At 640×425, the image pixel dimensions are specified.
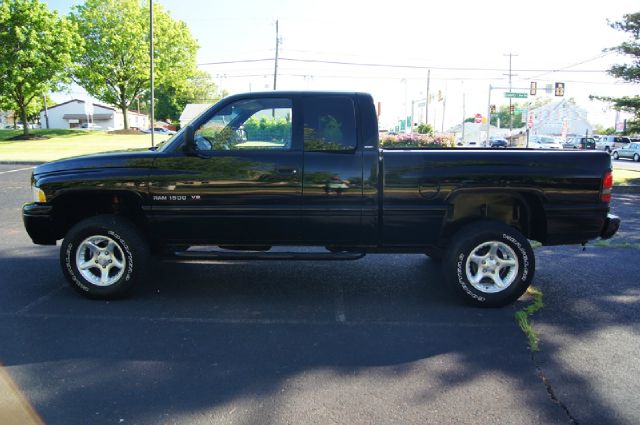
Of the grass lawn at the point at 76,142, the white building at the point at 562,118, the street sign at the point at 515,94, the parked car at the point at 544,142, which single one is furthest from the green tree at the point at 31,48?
the white building at the point at 562,118

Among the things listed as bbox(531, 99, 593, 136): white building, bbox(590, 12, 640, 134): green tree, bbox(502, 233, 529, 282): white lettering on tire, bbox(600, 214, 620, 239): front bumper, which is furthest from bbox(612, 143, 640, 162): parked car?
bbox(531, 99, 593, 136): white building

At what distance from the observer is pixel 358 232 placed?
16.2ft

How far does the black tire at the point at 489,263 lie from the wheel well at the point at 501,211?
6.2 inches

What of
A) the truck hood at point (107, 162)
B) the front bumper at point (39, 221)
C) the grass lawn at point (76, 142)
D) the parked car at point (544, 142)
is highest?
the parked car at point (544, 142)

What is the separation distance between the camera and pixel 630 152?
38.1 m

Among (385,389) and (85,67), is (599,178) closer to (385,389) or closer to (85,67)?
(385,389)

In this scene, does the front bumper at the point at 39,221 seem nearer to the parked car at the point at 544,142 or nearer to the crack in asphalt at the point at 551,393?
the crack in asphalt at the point at 551,393

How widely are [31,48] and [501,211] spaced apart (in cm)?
3990

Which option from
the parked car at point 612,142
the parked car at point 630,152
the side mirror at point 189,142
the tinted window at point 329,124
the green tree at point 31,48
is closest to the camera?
the side mirror at point 189,142

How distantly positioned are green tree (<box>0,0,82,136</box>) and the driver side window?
38.0m

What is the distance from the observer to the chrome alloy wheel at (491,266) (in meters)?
4.88

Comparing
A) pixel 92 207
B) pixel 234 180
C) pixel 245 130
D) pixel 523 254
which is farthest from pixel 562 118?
pixel 92 207

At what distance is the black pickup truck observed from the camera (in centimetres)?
482

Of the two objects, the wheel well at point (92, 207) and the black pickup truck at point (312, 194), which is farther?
the wheel well at point (92, 207)
